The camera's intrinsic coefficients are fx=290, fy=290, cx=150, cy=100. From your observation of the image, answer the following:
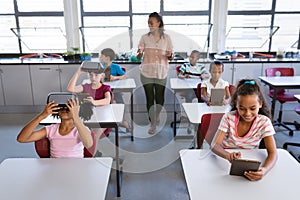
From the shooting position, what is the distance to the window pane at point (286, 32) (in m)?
4.36

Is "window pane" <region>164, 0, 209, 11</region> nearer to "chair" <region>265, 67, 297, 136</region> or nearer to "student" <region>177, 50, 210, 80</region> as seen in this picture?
"student" <region>177, 50, 210, 80</region>

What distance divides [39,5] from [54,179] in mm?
3564

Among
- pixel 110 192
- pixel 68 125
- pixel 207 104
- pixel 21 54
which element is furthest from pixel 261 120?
pixel 21 54

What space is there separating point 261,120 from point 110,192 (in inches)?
49.3

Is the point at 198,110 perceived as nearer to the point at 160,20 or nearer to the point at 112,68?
the point at 160,20

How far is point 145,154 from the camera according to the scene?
2844 millimetres

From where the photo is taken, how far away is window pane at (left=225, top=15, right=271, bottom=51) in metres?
4.34

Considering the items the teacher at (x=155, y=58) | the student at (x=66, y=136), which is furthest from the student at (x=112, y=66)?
the student at (x=66, y=136)

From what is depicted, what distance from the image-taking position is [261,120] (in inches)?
65.2

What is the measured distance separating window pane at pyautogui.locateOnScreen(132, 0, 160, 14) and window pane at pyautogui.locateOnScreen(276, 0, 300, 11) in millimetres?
1786

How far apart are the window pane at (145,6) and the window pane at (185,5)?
0.14 metres

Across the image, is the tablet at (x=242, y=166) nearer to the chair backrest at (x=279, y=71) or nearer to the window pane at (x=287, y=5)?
the chair backrest at (x=279, y=71)

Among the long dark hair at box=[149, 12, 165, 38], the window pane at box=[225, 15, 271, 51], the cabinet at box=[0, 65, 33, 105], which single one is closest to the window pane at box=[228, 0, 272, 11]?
the window pane at box=[225, 15, 271, 51]

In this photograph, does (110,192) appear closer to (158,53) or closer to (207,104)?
(207,104)
